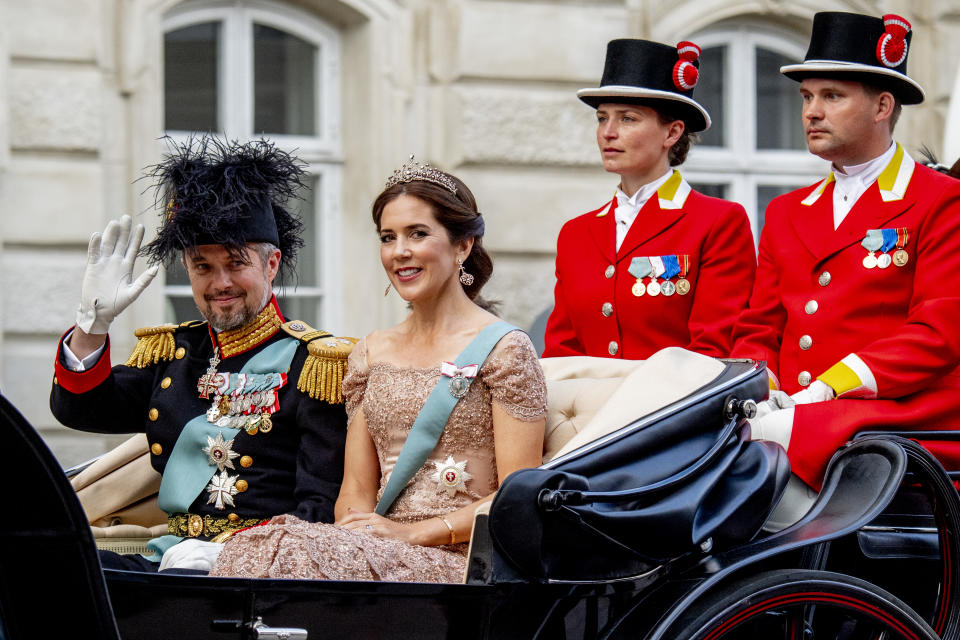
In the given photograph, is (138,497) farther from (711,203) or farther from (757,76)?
(757,76)

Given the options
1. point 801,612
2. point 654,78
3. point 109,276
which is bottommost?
point 801,612

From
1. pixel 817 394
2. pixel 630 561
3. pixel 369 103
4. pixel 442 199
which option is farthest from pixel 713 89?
pixel 630 561

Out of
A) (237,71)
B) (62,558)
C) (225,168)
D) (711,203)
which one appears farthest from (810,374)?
(237,71)

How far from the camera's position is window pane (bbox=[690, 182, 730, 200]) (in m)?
7.59

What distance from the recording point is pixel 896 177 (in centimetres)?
373

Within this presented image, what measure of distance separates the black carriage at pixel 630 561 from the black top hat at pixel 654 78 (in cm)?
124

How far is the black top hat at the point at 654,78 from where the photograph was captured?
415 centimetres

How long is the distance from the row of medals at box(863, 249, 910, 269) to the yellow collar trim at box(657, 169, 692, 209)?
0.67 meters

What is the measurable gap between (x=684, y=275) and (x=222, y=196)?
54.2 inches

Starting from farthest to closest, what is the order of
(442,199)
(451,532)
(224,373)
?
(224,373) < (442,199) < (451,532)

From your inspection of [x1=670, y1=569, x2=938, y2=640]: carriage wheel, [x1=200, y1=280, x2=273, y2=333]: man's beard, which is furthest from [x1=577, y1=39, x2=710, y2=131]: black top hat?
[x1=670, y1=569, x2=938, y2=640]: carriage wheel

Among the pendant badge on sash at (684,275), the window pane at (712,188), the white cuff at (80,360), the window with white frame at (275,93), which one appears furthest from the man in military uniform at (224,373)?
the window pane at (712,188)

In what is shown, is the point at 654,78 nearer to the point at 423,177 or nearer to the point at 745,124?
the point at 423,177

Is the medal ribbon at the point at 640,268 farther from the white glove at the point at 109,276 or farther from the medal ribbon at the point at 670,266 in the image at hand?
the white glove at the point at 109,276
